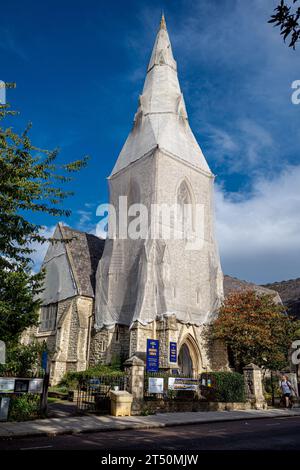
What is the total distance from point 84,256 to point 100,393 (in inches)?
623

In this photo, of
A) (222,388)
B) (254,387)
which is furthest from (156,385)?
(254,387)

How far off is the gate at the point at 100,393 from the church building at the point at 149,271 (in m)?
6.01

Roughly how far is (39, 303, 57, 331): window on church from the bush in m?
13.6

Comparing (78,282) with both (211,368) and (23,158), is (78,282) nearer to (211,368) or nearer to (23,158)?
(211,368)

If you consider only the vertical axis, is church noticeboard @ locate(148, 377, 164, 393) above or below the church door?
below

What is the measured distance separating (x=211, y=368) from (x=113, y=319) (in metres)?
6.98

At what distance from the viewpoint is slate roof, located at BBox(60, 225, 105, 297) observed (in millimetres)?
27903

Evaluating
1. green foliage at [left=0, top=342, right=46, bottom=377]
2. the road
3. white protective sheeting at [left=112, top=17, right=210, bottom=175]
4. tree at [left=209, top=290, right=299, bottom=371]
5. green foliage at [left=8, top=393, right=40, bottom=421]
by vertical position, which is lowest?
the road

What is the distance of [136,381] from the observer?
15281mm

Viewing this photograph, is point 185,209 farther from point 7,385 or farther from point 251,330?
point 7,385

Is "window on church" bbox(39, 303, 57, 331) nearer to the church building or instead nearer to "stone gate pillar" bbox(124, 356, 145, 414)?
the church building

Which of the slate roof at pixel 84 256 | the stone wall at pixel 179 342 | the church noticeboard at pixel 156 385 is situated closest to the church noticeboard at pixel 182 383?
the church noticeboard at pixel 156 385

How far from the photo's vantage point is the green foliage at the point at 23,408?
12.4 meters

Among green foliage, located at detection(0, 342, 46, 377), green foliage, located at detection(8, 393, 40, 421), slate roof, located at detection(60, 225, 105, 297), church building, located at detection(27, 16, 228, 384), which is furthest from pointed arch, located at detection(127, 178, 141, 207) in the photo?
green foliage, located at detection(8, 393, 40, 421)
